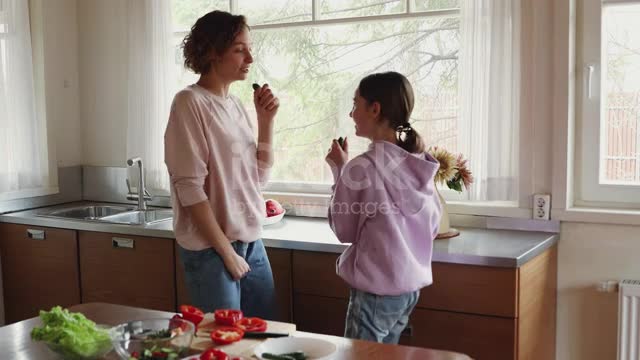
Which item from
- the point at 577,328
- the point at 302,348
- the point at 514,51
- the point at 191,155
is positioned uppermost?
the point at 514,51

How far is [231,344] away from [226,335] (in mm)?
29

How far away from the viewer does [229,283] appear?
2146 millimetres

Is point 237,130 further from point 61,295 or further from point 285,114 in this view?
point 61,295

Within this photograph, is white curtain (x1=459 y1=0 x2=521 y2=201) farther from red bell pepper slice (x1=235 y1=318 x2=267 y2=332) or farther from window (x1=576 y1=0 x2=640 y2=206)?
red bell pepper slice (x1=235 y1=318 x2=267 y2=332)

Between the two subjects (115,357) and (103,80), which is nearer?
(115,357)

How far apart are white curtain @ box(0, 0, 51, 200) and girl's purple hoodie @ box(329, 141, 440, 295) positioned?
6.60 ft

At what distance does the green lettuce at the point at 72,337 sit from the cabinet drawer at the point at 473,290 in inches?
46.0

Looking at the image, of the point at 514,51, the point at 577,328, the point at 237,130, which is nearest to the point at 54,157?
the point at 237,130

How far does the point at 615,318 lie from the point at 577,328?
140mm

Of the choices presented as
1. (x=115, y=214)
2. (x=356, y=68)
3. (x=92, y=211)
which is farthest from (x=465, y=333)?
(x=92, y=211)

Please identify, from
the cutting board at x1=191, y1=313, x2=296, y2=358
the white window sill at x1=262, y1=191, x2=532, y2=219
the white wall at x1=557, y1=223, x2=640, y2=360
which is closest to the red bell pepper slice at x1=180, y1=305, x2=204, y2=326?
the cutting board at x1=191, y1=313, x2=296, y2=358

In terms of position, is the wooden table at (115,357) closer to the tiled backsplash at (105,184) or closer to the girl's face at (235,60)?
the girl's face at (235,60)

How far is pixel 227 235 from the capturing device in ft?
7.19

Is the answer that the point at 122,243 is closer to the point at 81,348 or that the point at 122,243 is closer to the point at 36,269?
the point at 36,269
